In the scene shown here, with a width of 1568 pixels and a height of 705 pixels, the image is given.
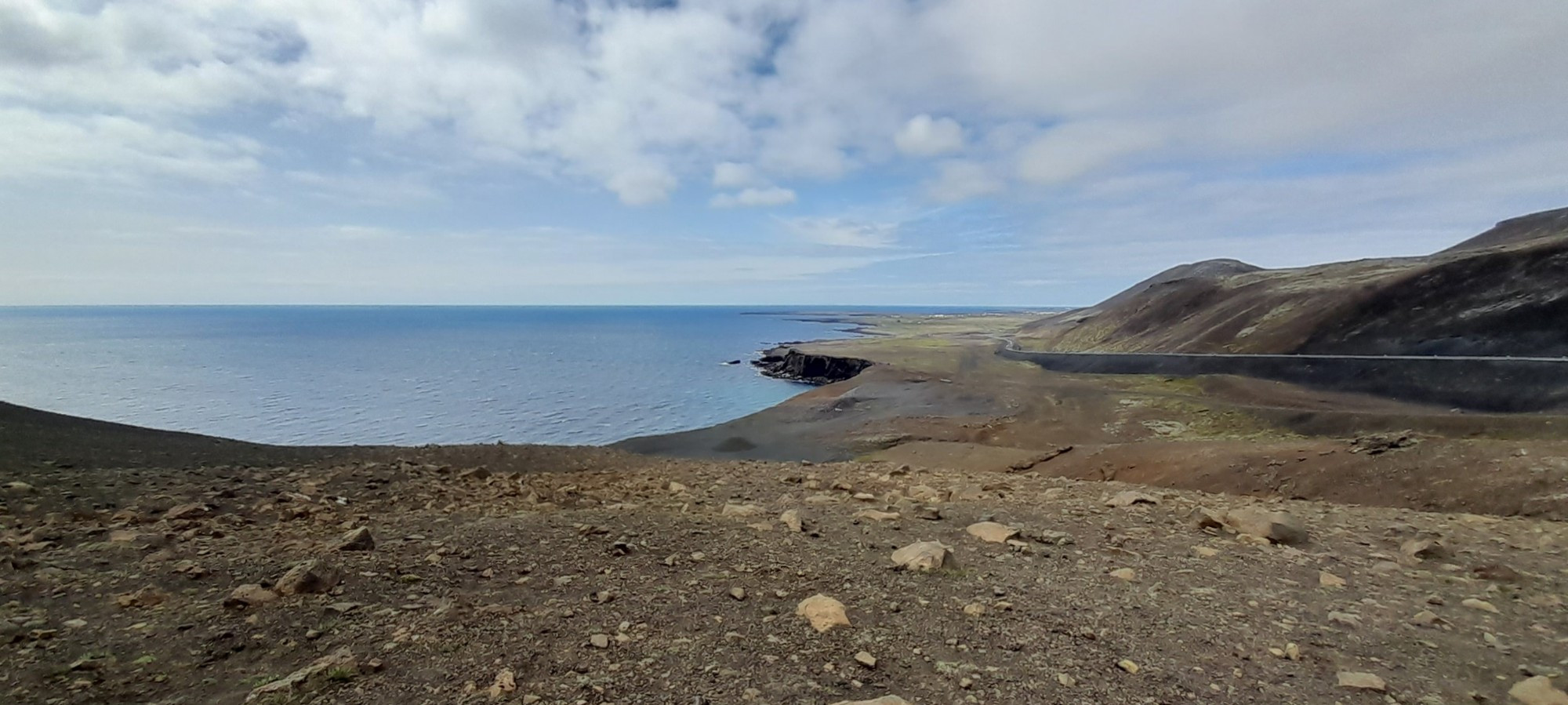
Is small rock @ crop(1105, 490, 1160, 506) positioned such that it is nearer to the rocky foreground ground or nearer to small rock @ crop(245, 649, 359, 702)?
the rocky foreground ground

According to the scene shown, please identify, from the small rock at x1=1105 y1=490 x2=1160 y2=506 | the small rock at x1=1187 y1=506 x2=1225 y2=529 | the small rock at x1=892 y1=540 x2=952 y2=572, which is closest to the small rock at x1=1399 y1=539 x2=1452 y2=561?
the small rock at x1=1187 y1=506 x2=1225 y2=529

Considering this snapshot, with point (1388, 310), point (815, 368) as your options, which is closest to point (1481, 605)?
point (1388, 310)

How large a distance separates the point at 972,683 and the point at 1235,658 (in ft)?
6.80

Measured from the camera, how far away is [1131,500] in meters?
9.55

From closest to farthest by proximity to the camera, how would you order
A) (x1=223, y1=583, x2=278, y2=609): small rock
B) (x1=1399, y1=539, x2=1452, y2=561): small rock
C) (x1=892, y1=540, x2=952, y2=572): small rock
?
(x1=223, y1=583, x2=278, y2=609): small rock, (x1=892, y1=540, x2=952, y2=572): small rock, (x1=1399, y1=539, x2=1452, y2=561): small rock

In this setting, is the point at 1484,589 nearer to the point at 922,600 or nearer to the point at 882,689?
the point at 922,600

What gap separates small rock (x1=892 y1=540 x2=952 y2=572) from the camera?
6.14 metres

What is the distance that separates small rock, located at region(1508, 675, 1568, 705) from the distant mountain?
4128cm

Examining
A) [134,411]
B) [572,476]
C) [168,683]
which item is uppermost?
[168,683]

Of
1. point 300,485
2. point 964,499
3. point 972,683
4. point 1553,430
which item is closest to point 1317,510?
point 964,499

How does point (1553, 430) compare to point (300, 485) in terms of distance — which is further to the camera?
point (1553, 430)

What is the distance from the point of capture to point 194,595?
5.04 metres

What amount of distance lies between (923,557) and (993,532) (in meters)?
1.55

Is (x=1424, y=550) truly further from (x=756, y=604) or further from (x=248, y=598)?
(x=248, y=598)
